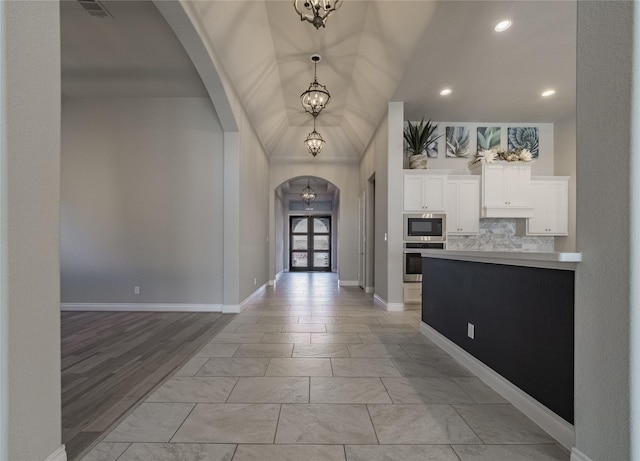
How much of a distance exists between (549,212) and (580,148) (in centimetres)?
512

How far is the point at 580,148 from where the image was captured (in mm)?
1529

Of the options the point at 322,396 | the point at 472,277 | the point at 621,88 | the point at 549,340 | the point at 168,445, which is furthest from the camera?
the point at 472,277

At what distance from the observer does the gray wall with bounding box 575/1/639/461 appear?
4.24 ft

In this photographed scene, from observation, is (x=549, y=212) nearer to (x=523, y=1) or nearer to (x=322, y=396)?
(x=523, y=1)

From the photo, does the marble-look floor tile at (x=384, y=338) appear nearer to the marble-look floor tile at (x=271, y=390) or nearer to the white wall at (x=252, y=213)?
the marble-look floor tile at (x=271, y=390)

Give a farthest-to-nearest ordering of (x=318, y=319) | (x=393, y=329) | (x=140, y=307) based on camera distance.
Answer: (x=140, y=307), (x=318, y=319), (x=393, y=329)

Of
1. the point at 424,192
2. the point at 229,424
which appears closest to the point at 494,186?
the point at 424,192

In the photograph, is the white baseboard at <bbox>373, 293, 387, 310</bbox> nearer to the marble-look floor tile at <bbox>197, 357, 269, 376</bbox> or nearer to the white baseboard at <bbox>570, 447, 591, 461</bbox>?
the marble-look floor tile at <bbox>197, 357, 269, 376</bbox>

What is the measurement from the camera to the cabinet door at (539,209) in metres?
A: 5.77

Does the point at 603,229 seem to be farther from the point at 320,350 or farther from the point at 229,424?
the point at 320,350

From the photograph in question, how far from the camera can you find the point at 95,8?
3.33 m

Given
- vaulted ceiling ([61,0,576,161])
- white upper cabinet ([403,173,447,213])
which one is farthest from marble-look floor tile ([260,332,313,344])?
vaulted ceiling ([61,0,576,161])

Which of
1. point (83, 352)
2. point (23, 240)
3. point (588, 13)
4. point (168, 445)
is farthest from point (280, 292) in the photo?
point (588, 13)

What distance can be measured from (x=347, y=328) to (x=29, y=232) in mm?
3419
